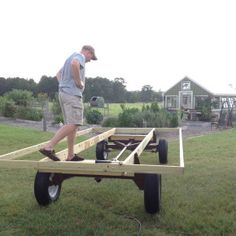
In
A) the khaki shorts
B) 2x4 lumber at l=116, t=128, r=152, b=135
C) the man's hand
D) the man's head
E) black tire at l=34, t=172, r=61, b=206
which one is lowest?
black tire at l=34, t=172, r=61, b=206

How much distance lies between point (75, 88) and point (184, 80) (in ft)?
78.9

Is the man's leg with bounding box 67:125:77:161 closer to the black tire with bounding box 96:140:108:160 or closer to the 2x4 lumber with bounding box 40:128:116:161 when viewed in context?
the 2x4 lumber with bounding box 40:128:116:161

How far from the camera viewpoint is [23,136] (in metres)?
12.1

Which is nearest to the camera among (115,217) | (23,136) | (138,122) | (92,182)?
(115,217)

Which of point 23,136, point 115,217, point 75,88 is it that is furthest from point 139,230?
point 23,136

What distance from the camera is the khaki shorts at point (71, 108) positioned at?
14.6ft

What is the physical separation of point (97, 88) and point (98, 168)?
43660 millimetres

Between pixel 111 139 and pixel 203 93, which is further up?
pixel 203 93

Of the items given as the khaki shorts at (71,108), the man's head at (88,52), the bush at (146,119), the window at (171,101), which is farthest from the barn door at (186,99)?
the khaki shorts at (71,108)

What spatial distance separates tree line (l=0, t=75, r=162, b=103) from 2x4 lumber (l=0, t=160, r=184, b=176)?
114ft

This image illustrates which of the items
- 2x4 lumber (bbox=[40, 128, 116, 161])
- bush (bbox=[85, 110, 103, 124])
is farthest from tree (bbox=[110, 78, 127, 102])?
2x4 lumber (bbox=[40, 128, 116, 161])

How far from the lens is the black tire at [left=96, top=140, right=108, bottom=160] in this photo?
808cm

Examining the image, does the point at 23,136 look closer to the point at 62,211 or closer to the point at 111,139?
the point at 111,139

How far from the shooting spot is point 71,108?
4484 mm
